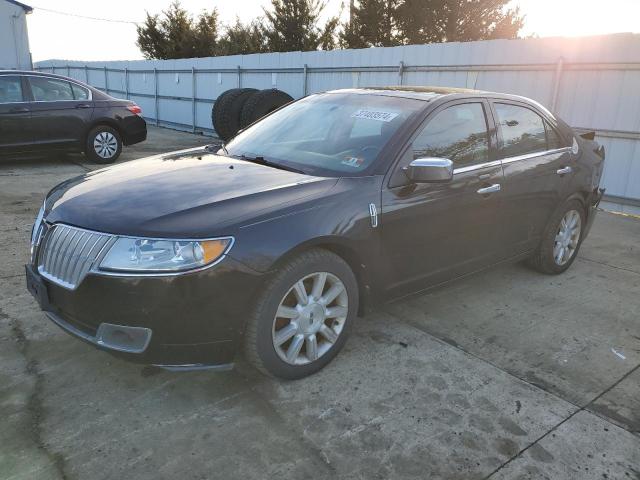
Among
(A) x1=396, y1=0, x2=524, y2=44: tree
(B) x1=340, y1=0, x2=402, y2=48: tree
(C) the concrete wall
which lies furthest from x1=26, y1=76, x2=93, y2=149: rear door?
(B) x1=340, y1=0, x2=402, y2=48: tree

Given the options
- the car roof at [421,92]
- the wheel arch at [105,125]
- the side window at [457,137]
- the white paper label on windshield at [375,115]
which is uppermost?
the car roof at [421,92]

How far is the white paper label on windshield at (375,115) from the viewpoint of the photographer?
11.6 feet

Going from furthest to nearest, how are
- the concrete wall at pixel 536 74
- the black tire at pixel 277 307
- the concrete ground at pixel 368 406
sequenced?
the concrete wall at pixel 536 74
the black tire at pixel 277 307
the concrete ground at pixel 368 406

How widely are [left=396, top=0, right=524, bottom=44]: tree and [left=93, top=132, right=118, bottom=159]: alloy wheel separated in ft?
86.6

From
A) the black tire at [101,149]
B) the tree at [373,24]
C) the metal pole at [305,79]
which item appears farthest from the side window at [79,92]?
the tree at [373,24]

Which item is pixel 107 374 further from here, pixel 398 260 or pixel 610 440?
pixel 610 440

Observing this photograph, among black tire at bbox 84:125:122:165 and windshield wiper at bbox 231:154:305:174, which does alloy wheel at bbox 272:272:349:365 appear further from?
black tire at bbox 84:125:122:165

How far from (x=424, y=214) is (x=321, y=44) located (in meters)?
39.1

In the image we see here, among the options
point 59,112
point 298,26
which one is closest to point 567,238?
point 59,112

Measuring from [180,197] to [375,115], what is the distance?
4.90 feet

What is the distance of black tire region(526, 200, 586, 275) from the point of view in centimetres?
464

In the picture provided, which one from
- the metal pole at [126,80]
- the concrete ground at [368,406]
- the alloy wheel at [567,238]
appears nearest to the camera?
the concrete ground at [368,406]

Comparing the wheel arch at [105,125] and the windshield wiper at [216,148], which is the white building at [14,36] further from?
the windshield wiper at [216,148]

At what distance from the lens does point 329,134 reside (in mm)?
3695
